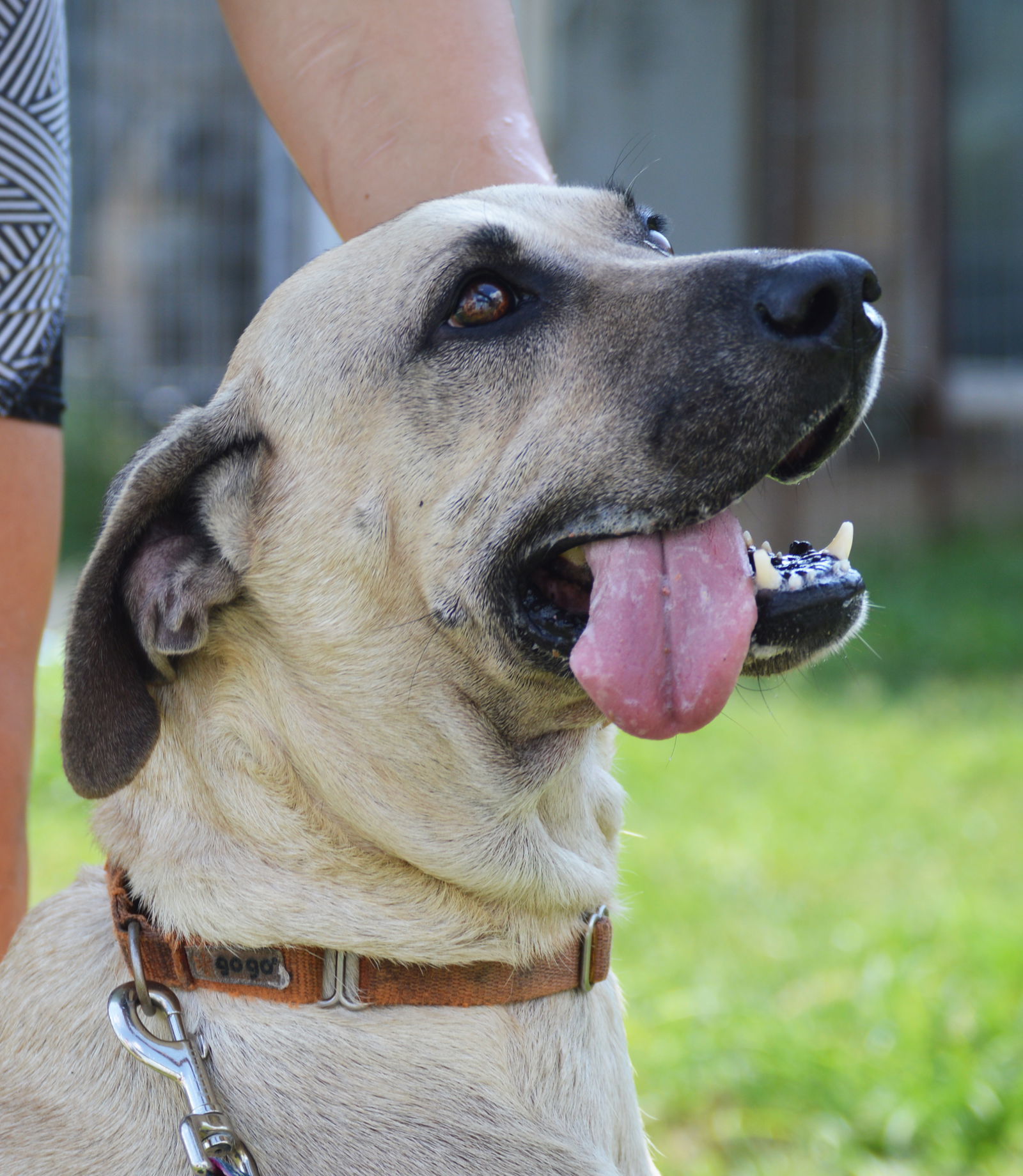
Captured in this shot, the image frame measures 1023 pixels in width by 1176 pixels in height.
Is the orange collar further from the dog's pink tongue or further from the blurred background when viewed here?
the blurred background

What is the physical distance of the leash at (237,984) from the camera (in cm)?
187

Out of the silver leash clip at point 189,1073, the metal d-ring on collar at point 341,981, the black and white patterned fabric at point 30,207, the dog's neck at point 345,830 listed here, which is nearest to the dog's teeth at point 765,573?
the dog's neck at point 345,830

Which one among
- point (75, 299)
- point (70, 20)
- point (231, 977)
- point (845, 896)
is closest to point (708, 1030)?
point (845, 896)

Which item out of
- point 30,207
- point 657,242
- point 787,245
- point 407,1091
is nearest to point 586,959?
point 407,1091

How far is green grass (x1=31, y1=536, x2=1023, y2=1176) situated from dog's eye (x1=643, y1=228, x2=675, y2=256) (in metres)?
0.89

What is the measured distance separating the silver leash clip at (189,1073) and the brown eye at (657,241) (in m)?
1.60

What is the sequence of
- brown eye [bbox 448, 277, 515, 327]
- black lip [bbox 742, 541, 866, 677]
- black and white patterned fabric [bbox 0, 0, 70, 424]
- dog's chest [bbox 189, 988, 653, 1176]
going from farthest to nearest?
1. black and white patterned fabric [bbox 0, 0, 70, 424]
2. brown eye [bbox 448, 277, 515, 327]
3. black lip [bbox 742, 541, 866, 677]
4. dog's chest [bbox 189, 988, 653, 1176]

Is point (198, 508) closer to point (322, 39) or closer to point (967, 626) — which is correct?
point (322, 39)

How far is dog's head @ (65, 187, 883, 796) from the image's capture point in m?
1.99

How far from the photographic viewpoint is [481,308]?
7.45 ft

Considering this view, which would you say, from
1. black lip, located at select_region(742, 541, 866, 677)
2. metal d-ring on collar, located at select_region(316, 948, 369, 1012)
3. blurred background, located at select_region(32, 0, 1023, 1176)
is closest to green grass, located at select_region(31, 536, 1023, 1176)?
blurred background, located at select_region(32, 0, 1023, 1176)

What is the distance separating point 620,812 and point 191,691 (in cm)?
77

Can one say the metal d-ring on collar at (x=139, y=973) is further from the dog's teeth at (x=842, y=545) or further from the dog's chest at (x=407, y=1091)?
the dog's teeth at (x=842, y=545)

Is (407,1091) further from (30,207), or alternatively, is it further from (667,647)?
(30,207)
